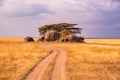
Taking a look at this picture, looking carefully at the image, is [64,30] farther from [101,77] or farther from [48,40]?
[101,77]

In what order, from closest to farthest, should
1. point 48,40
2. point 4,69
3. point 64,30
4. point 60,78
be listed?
point 60,78, point 4,69, point 48,40, point 64,30

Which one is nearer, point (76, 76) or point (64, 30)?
point (76, 76)

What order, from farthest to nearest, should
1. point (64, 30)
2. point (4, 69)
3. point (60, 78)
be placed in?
point (64, 30)
point (4, 69)
point (60, 78)

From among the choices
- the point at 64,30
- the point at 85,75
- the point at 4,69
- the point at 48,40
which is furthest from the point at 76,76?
the point at 64,30

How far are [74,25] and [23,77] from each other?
8646cm

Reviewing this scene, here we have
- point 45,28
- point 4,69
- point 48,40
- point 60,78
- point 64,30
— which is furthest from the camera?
point 45,28

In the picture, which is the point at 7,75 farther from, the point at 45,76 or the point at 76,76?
the point at 76,76

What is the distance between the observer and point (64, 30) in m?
103

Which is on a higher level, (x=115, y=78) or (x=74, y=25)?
(x=74, y=25)

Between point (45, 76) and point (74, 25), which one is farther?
point (74, 25)

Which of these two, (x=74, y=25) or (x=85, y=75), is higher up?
(x=74, y=25)

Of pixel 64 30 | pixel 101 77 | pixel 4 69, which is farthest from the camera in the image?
pixel 64 30

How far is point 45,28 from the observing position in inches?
4333

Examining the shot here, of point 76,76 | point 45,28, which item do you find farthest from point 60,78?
point 45,28
